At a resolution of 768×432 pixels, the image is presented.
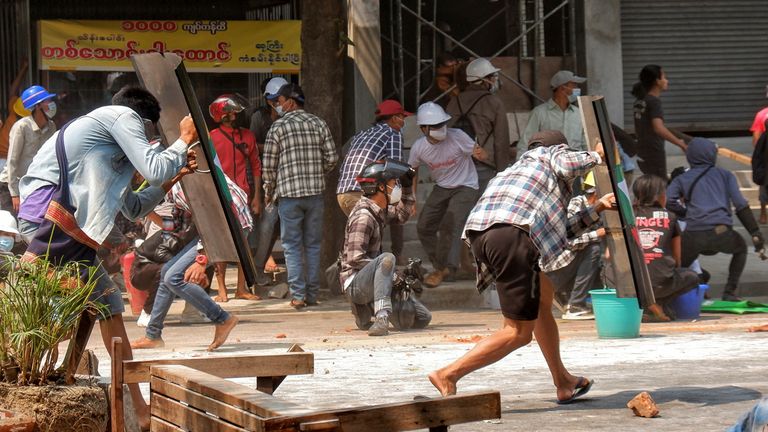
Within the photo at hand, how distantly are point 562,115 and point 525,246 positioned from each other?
23.4 ft

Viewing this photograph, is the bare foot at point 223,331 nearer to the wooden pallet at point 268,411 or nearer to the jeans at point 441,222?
the jeans at point 441,222

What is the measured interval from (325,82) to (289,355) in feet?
27.3

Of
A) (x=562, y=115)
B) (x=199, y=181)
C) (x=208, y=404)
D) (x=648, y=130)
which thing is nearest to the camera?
(x=208, y=404)

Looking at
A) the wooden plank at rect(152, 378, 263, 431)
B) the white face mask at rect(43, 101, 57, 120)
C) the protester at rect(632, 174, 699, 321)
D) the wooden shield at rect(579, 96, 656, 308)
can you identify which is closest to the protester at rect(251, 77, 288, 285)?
the white face mask at rect(43, 101, 57, 120)

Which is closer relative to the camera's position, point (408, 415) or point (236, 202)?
point (408, 415)

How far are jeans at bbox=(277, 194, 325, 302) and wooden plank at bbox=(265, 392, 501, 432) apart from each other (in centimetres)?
859

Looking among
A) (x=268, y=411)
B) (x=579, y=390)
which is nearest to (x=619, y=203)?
(x=579, y=390)

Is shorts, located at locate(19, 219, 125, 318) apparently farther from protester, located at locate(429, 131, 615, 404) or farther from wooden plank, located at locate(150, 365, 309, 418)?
wooden plank, located at locate(150, 365, 309, 418)

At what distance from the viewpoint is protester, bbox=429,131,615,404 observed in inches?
281

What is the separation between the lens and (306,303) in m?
12.9

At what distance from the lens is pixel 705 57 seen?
60.3ft

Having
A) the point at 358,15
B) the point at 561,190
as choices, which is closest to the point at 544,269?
the point at 561,190

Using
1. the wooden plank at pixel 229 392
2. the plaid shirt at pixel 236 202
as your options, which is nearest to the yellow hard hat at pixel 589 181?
the plaid shirt at pixel 236 202

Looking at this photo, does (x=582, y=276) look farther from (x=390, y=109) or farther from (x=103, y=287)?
(x=103, y=287)
